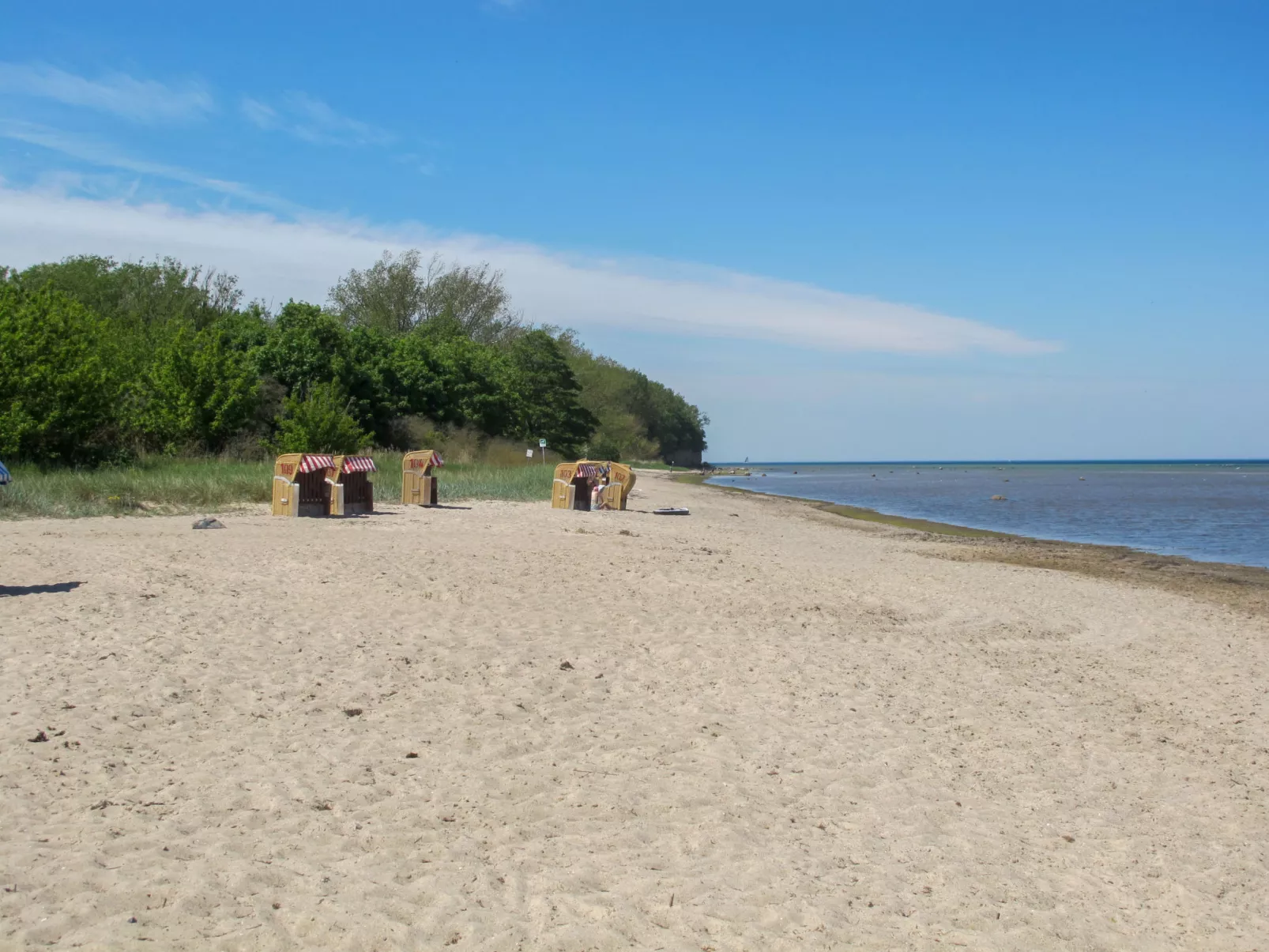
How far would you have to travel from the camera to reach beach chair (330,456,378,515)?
765 inches

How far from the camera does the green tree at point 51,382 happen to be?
25578 millimetres

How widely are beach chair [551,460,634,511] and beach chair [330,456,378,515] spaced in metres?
5.11

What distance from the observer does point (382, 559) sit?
1288 cm

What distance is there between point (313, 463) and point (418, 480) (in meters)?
4.42

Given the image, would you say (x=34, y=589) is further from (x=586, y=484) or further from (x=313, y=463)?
(x=586, y=484)

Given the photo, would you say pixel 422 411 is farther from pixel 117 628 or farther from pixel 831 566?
pixel 117 628

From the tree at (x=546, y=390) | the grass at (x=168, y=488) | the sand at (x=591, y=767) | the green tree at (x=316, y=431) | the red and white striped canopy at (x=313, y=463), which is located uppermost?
the tree at (x=546, y=390)

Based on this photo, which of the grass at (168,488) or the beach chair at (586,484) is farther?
the beach chair at (586,484)

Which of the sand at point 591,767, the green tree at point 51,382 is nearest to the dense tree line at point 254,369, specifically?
the green tree at point 51,382

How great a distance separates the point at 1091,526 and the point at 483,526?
21821mm

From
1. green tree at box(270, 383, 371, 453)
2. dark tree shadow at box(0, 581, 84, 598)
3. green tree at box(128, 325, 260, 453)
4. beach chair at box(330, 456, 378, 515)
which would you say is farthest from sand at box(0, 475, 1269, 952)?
green tree at box(128, 325, 260, 453)

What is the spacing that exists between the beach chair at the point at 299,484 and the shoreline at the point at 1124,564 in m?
11.4

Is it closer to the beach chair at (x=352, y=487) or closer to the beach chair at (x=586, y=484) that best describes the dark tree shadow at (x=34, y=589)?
the beach chair at (x=352, y=487)

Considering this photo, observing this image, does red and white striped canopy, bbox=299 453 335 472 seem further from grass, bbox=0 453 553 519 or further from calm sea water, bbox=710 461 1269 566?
calm sea water, bbox=710 461 1269 566
